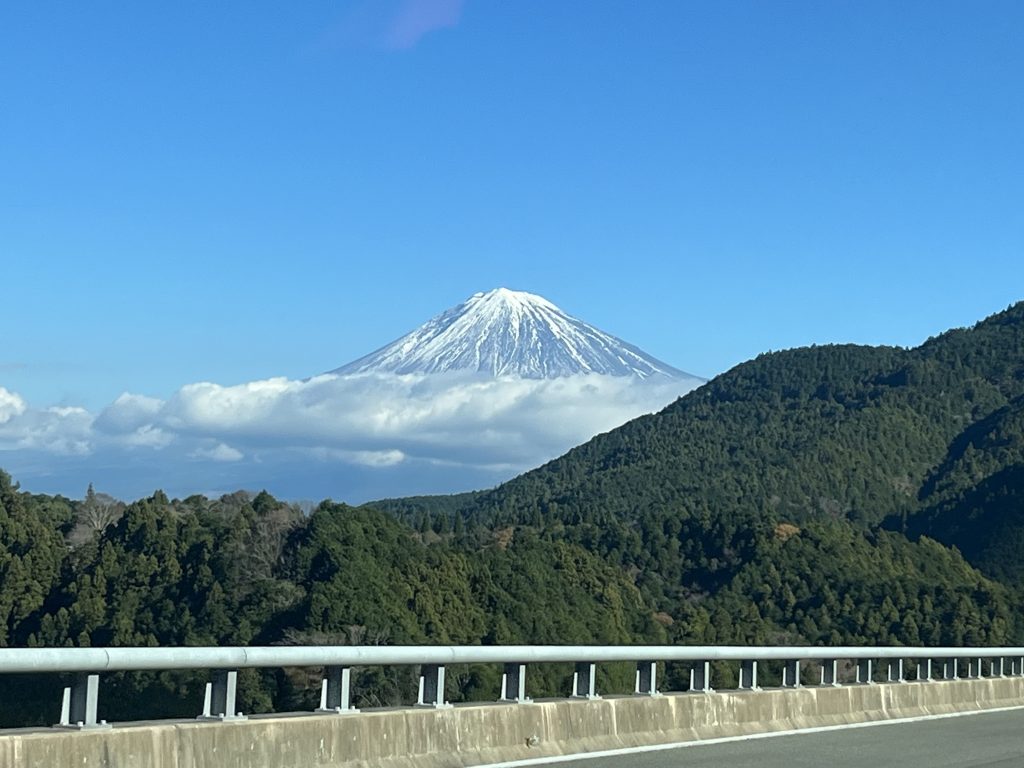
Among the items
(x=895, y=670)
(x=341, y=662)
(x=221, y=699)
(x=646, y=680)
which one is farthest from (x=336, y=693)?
(x=895, y=670)

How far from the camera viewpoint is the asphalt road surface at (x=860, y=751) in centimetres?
1345

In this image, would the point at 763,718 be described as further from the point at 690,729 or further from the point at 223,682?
the point at 223,682

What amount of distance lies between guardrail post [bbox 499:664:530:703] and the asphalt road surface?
67cm

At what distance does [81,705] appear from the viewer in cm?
915

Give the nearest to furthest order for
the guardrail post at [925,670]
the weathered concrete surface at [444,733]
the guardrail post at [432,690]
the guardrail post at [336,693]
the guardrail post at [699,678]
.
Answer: the weathered concrete surface at [444,733] < the guardrail post at [336,693] < the guardrail post at [432,690] < the guardrail post at [699,678] < the guardrail post at [925,670]

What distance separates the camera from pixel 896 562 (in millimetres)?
172375

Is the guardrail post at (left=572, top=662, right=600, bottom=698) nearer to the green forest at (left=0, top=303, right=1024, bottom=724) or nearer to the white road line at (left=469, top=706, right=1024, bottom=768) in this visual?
the white road line at (left=469, top=706, right=1024, bottom=768)

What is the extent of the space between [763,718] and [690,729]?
1699mm

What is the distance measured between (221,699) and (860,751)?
22.2 ft

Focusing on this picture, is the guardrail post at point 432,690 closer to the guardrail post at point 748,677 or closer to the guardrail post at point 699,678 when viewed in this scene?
the guardrail post at point 699,678

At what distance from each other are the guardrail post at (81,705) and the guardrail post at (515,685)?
468cm

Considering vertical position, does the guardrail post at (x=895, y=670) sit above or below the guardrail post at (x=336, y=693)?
above

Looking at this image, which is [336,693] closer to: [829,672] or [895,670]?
[829,672]

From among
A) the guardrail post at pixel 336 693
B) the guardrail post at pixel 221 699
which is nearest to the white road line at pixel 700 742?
the guardrail post at pixel 336 693
